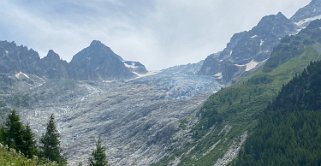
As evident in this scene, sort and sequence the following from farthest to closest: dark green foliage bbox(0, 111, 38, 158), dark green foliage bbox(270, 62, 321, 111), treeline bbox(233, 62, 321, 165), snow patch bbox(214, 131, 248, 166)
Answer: dark green foliage bbox(270, 62, 321, 111)
snow patch bbox(214, 131, 248, 166)
treeline bbox(233, 62, 321, 165)
dark green foliage bbox(0, 111, 38, 158)

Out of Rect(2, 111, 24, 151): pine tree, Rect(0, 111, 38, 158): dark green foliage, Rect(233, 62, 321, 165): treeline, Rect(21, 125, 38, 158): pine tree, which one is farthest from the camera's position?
Rect(233, 62, 321, 165): treeline

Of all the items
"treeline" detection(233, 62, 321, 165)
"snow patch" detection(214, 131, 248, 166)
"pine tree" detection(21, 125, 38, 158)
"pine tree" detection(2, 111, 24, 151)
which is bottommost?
"snow patch" detection(214, 131, 248, 166)

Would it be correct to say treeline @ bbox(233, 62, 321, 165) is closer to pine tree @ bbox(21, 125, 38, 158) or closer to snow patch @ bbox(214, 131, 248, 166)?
snow patch @ bbox(214, 131, 248, 166)

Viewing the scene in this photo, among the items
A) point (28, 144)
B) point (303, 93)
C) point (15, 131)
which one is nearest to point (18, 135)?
point (15, 131)

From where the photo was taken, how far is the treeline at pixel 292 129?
440 ft

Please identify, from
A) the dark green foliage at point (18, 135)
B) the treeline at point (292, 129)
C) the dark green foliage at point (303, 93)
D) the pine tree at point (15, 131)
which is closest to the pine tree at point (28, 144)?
the dark green foliage at point (18, 135)

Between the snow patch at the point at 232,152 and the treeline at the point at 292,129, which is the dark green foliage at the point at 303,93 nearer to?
the treeline at the point at 292,129

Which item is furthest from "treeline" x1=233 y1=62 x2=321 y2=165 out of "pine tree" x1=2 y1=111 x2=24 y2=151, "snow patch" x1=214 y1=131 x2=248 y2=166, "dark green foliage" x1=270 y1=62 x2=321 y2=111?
"pine tree" x1=2 y1=111 x2=24 y2=151

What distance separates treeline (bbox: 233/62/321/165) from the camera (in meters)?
134

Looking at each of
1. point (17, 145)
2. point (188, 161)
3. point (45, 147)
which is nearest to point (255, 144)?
point (188, 161)

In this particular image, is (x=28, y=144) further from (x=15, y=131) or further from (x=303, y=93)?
(x=303, y=93)

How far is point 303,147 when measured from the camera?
135375 millimetres

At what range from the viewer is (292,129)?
148750 millimetres

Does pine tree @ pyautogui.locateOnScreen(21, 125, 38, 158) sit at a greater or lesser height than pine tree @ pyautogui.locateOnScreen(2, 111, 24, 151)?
lesser
